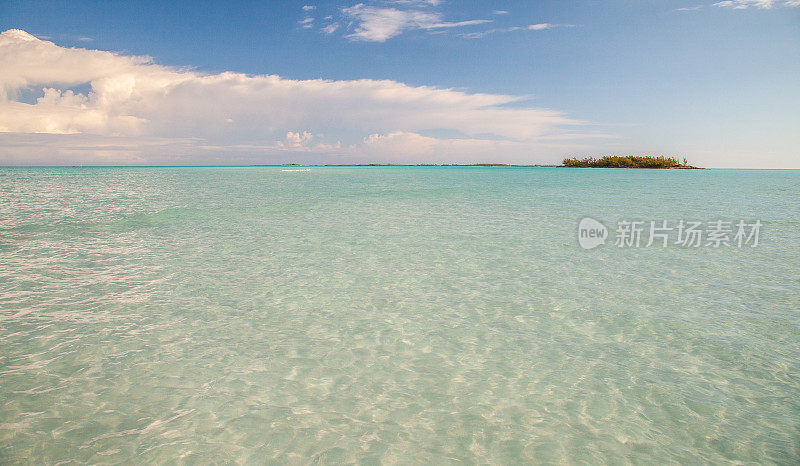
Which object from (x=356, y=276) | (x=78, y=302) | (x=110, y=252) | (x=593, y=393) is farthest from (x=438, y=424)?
(x=110, y=252)

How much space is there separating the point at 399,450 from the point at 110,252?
1109cm

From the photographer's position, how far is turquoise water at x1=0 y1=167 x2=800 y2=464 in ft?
12.2

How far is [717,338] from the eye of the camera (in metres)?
5.74

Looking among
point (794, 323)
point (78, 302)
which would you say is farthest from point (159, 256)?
point (794, 323)

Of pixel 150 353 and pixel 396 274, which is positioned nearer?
pixel 150 353

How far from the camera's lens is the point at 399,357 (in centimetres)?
532

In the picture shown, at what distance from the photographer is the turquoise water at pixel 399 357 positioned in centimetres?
372

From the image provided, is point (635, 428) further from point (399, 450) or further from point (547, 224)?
point (547, 224)

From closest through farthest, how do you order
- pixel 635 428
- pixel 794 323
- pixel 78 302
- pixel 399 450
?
1. pixel 399 450
2. pixel 635 428
3. pixel 794 323
4. pixel 78 302

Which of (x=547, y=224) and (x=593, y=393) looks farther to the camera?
(x=547, y=224)

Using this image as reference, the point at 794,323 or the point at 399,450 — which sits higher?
the point at 794,323

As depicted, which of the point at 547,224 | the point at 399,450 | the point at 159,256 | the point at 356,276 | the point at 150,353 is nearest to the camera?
the point at 399,450

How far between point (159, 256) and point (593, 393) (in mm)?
10761

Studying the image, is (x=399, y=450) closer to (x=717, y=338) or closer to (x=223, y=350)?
(x=223, y=350)
